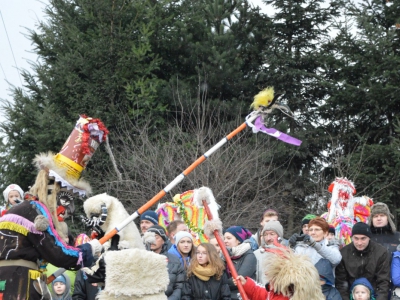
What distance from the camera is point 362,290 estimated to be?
8141mm

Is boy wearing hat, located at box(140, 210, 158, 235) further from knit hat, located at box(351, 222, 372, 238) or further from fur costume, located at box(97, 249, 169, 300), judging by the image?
fur costume, located at box(97, 249, 169, 300)

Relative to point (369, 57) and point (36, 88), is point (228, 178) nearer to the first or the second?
point (369, 57)

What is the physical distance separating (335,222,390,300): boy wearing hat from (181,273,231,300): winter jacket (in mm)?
1388

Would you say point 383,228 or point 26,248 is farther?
point 383,228

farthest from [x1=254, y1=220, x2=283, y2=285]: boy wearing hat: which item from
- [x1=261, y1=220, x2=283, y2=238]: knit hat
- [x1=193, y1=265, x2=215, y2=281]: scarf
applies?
[x1=193, y1=265, x2=215, y2=281]: scarf

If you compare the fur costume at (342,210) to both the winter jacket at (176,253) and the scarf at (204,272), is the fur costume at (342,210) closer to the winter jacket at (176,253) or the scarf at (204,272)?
the winter jacket at (176,253)

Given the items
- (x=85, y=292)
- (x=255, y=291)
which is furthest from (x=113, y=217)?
(x=85, y=292)

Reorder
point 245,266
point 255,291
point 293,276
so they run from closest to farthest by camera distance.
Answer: point 293,276 → point 255,291 → point 245,266

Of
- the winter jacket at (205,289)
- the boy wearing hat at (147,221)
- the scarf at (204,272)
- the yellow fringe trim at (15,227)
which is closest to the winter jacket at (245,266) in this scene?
the winter jacket at (205,289)

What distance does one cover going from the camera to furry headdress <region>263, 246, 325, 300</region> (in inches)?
260

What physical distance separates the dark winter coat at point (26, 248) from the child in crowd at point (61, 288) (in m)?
2.43

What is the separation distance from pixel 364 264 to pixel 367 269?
0.21 ft

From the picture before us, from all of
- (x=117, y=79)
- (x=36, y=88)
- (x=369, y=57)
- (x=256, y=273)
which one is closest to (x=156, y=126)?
(x=117, y=79)

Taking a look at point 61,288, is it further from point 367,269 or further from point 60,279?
point 367,269
